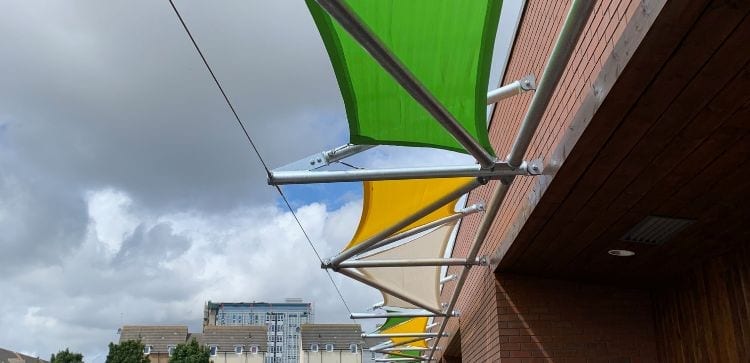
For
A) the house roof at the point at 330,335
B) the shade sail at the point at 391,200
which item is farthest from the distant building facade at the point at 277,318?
the shade sail at the point at 391,200

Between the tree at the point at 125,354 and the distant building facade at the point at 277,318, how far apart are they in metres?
77.5

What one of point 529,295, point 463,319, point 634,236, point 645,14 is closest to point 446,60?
point 645,14

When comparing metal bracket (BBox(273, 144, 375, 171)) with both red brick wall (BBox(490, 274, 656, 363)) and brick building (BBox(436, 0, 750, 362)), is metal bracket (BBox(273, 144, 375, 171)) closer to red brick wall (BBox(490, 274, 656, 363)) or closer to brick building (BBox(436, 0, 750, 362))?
brick building (BBox(436, 0, 750, 362))

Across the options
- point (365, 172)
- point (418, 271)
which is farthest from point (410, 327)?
point (365, 172)

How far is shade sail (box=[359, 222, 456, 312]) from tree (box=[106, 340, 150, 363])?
5010 cm

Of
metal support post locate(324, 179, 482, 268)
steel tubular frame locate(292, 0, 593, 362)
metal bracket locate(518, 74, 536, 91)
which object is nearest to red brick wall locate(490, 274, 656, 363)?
metal support post locate(324, 179, 482, 268)

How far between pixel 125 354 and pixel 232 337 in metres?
29.9

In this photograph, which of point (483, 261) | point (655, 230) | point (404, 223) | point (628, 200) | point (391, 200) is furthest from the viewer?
point (483, 261)

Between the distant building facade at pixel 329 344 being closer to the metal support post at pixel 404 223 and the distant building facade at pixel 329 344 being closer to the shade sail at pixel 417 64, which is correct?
the metal support post at pixel 404 223

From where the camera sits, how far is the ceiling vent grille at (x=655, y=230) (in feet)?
16.8

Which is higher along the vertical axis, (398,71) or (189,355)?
(189,355)

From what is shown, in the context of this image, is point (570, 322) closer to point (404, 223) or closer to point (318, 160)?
point (404, 223)

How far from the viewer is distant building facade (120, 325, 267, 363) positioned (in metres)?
83.4

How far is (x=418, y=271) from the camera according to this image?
10938 millimetres
